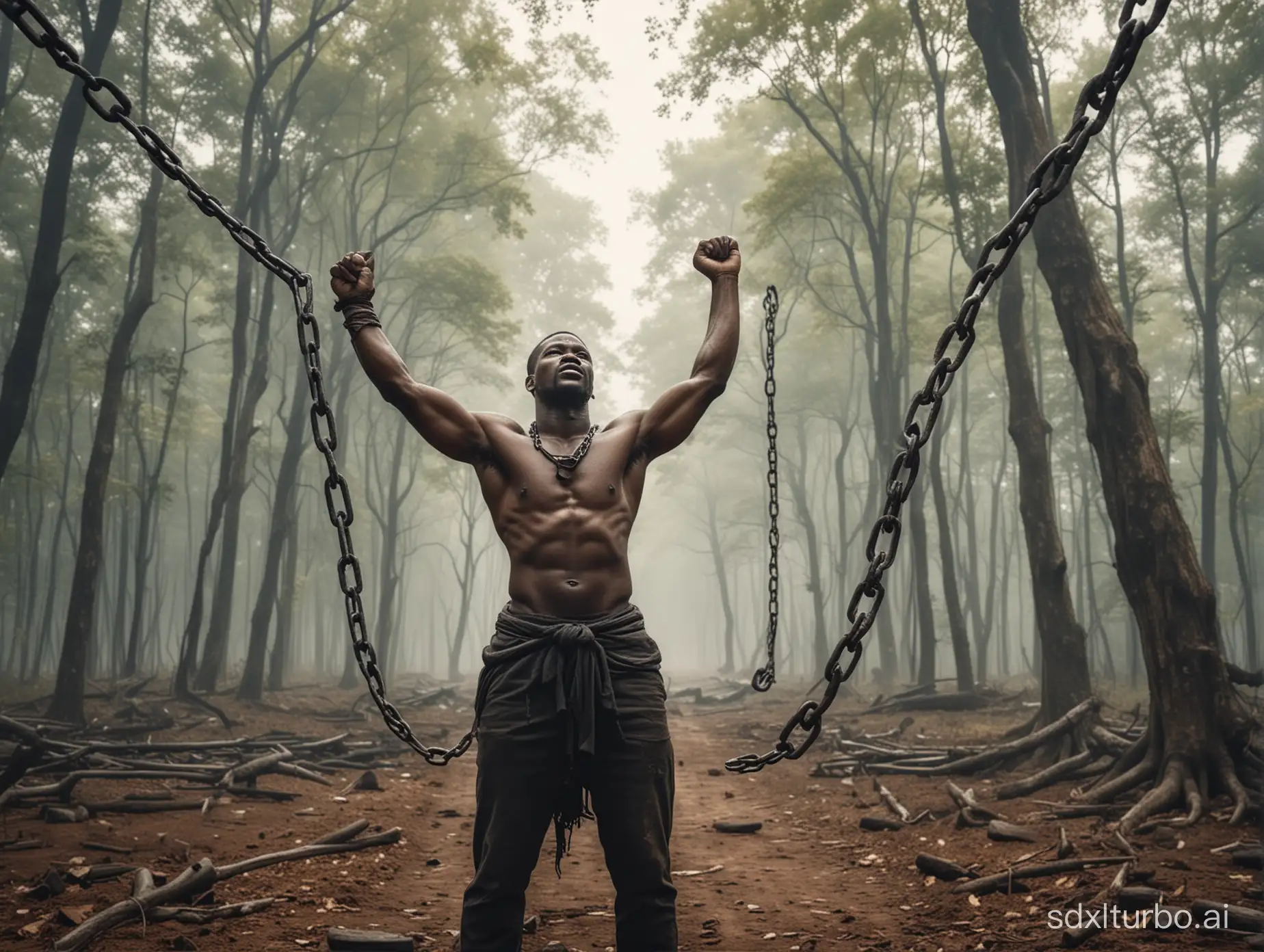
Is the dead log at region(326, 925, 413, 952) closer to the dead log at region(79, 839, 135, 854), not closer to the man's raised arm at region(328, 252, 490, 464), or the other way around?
the man's raised arm at region(328, 252, 490, 464)

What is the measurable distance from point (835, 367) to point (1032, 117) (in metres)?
19.3

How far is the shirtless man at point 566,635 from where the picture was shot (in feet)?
9.02

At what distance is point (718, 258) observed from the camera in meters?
3.64

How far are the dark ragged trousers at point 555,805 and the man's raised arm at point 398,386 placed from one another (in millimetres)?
968

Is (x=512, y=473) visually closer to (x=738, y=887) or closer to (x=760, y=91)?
(x=738, y=887)

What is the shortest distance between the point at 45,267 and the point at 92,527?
346cm

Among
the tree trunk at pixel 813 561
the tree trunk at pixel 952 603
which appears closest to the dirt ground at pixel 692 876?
the tree trunk at pixel 952 603

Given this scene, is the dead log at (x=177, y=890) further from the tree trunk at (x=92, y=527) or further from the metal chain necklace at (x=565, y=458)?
the tree trunk at (x=92, y=527)

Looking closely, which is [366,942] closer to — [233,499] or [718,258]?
[718,258]

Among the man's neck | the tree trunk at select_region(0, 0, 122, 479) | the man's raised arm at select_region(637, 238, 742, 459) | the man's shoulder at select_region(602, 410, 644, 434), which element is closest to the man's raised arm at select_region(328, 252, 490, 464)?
the man's neck

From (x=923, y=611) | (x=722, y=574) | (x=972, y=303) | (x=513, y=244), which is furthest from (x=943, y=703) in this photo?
(x=513, y=244)

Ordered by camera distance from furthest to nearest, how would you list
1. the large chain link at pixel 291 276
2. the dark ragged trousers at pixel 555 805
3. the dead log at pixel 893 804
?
the dead log at pixel 893 804, the dark ragged trousers at pixel 555 805, the large chain link at pixel 291 276

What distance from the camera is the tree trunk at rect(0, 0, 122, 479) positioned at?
29.0 feet

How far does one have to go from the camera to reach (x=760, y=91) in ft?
53.8
